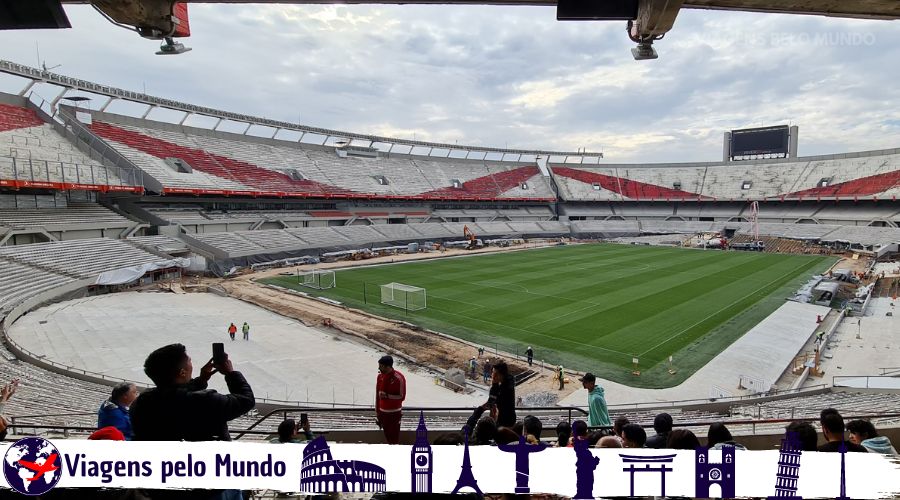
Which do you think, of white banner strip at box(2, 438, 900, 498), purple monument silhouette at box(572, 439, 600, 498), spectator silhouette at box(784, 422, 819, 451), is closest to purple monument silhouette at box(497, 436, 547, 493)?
white banner strip at box(2, 438, 900, 498)

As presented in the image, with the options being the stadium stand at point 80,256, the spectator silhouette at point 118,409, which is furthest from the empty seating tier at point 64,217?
the spectator silhouette at point 118,409

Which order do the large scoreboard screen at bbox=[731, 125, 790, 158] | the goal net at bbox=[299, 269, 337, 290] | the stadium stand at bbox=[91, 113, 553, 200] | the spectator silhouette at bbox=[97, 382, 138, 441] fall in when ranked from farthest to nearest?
the large scoreboard screen at bbox=[731, 125, 790, 158], the stadium stand at bbox=[91, 113, 553, 200], the goal net at bbox=[299, 269, 337, 290], the spectator silhouette at bbox=[97, 382, 138, 441]

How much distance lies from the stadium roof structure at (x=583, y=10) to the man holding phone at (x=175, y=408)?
128 inches

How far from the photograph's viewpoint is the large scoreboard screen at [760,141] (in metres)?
71.8

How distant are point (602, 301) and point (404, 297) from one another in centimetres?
1182

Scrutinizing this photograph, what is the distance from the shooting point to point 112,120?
46.1 meters

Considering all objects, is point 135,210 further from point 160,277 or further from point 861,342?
point 861,342

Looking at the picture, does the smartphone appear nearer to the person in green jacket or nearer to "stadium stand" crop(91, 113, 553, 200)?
the person in green jacket

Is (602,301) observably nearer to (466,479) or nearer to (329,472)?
(466,479)

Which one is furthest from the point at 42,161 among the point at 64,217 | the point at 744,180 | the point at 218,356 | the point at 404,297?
the point at 744,180

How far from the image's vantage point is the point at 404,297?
1077 inches

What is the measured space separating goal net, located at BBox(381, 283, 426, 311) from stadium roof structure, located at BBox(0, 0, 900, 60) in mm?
22127

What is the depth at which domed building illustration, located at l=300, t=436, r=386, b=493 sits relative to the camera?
10.6ft

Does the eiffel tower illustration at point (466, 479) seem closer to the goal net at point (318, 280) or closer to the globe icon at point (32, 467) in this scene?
the globe icon at point (32, 467)
